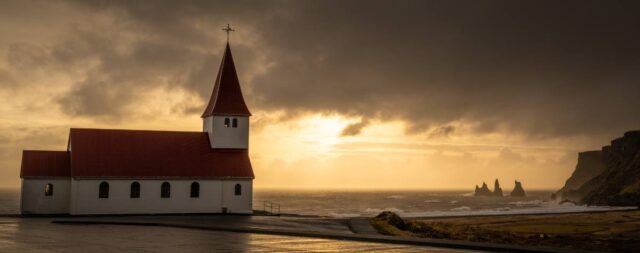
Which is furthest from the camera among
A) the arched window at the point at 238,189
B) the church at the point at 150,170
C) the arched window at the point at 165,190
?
the arched window at the point at 238,189

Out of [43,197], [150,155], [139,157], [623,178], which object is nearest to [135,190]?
[139,157]

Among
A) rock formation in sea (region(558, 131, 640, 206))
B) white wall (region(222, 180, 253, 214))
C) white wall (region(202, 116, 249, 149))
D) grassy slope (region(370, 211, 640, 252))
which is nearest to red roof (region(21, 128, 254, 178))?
white wall (region(202, 116, 249, 149))

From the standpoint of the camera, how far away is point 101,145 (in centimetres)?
4703

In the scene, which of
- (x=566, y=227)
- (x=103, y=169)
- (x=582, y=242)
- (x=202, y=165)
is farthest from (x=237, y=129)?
(x=566, y=227)

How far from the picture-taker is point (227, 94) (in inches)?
2003

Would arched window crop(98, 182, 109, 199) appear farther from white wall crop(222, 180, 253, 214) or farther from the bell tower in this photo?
the bell tower

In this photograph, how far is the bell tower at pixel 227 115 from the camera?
5009 centimetres

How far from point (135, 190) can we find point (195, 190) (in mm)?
4239

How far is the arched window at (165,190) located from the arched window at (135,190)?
1600 millimetres

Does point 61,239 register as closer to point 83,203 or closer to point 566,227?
point 83,203

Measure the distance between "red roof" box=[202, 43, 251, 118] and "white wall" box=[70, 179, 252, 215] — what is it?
19.5ft

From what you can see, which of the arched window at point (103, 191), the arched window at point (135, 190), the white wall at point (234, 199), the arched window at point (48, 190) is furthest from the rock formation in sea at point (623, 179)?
the arched window at point (48, 190)

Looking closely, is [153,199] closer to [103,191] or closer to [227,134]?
[103,191]

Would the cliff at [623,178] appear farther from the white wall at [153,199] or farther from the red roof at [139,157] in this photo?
the red roof at [139,157]
